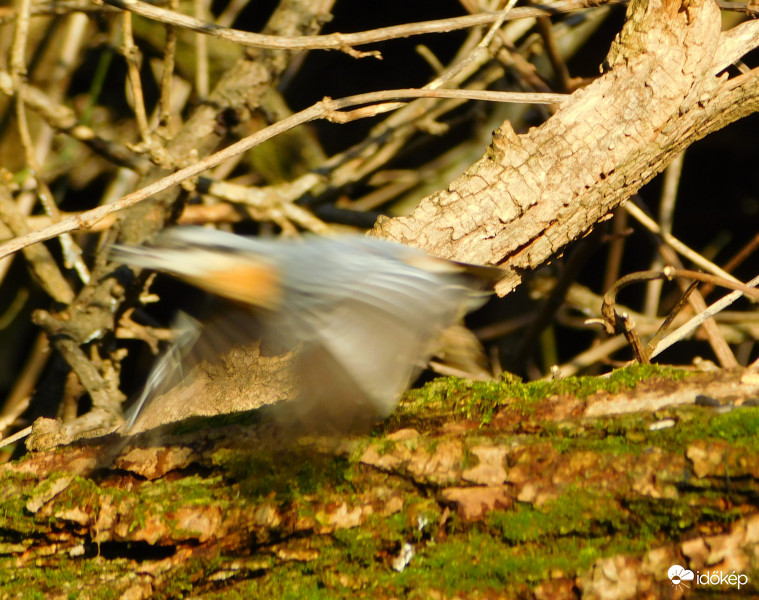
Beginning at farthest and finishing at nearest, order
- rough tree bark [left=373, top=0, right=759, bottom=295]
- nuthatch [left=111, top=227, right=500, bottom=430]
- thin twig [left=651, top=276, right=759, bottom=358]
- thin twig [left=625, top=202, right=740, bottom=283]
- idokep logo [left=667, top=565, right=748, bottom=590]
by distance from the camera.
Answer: thin twig [left=625, top=202, right=740, bottom=283] → thin twig [left=651, top=276, right=759, bottom=358] → rough tree bark [left=373, top=0, right=759, bottom=295] → nuthatch [left=111, top=227, right=500, bottom=430] → idokep logo [left=667, top=565, right=748, bottom=590]

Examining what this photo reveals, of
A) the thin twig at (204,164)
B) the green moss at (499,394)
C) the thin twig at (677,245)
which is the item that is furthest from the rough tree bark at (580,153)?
the thin twig at (677,245)

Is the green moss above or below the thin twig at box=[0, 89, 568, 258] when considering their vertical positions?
below

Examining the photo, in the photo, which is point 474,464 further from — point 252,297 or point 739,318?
point 739,318

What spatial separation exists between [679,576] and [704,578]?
0.03 metres

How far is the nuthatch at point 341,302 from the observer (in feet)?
3.56

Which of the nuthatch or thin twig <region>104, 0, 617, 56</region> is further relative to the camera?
thin twig <region>104, 0, 617, 56</region>

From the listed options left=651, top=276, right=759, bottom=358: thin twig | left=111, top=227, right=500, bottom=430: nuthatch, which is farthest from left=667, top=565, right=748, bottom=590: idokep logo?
left=651, top=276, right=759, bottom=358: thin twig

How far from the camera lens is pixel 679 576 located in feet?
2.98

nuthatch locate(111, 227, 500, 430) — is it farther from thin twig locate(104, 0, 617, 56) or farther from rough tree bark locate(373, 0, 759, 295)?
thin twig locate(104, 0, 617, 56)

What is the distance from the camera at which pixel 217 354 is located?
133 cm

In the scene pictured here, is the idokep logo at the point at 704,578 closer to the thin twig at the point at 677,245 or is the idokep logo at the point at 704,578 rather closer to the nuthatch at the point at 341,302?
the nuthatch at the point at 341,302

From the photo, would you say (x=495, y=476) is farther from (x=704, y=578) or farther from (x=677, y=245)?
(x=677, y=245)

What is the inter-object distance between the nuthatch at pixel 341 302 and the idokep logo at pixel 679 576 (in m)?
0.45

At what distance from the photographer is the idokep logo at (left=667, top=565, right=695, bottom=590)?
2.97 feet
